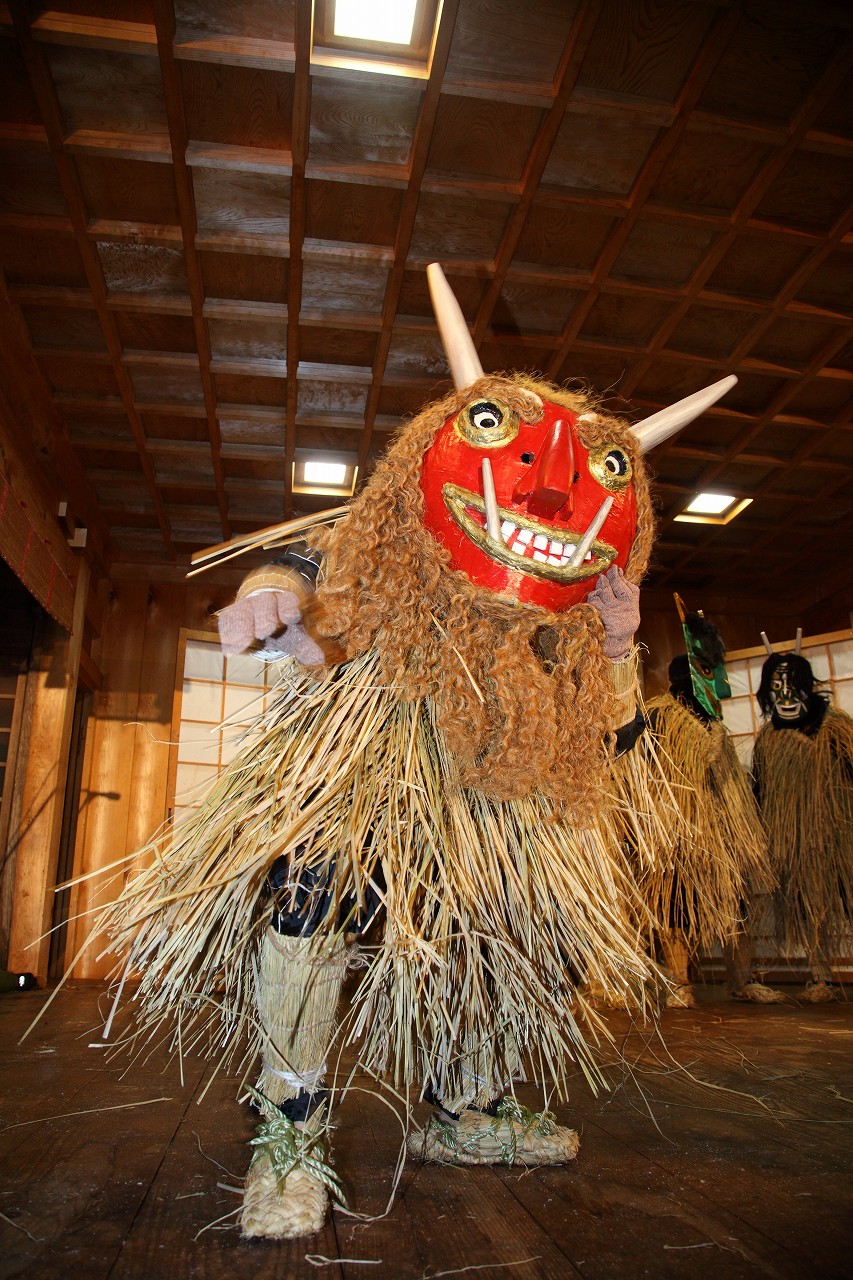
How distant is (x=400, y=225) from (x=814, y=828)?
224 centimetres

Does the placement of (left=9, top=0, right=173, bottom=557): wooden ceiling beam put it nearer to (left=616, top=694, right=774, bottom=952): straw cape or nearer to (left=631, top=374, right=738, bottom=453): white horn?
(left=631, top=374, right=738, bottom=453): white horn

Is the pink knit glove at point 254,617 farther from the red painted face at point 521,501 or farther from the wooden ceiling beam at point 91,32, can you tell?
the wooden ceiling beam at point 91,32

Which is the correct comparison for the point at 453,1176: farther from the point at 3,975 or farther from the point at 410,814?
the point at 3,975

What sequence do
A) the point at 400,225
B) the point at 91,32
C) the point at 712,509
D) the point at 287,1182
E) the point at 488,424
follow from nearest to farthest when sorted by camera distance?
the point at 287,1182
the point at 488,424
the point at 91,32
the point at 400,225
the point at 712,509

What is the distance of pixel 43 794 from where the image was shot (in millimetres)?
2936

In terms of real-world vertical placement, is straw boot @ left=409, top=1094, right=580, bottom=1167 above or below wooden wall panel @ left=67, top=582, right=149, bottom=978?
below

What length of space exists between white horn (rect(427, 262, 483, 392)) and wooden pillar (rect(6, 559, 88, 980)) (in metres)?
2.32

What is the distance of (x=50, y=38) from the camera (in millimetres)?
1595

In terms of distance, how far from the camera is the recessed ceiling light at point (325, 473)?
10.6 feet

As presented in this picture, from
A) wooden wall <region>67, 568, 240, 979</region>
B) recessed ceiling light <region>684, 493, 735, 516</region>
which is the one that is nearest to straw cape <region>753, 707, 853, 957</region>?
recessed ceiling light <region>684, 493, 735, 516</region>

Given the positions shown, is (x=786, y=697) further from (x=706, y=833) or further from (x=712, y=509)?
(x=712, y=509)

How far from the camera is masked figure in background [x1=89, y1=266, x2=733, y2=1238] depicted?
3.09 ft

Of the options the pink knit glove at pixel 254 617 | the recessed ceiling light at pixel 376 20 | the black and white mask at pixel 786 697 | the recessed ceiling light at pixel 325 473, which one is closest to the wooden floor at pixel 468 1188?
the pink knit glove at pixel 254 617

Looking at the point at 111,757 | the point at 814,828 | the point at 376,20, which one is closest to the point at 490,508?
the point at 376,20
